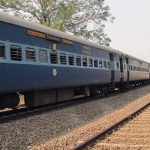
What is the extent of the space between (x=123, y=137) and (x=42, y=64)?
6.61 m

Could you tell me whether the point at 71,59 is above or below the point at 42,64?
above

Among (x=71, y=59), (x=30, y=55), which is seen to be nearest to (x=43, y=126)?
(x=30, y=55)

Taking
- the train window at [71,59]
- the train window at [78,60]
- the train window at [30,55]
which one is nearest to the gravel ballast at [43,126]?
the train window at [30,55]

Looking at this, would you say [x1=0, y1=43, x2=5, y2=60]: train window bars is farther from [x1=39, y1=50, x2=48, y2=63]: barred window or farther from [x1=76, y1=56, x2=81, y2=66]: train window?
[x1=76, y1=56, x2=81, y2=66]: train window

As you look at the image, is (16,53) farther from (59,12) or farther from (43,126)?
(59,12)

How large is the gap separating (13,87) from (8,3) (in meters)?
29.1

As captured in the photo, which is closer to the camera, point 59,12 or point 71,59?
point 71,59

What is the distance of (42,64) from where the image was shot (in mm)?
16406

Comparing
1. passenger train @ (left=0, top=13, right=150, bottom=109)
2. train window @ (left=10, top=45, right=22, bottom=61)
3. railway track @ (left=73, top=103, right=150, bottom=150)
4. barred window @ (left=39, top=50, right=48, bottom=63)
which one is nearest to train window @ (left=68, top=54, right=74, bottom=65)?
passenger train @ (left=0, top=13, right=150, bottom=109)

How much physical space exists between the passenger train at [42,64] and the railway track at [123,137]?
3687 millimetres

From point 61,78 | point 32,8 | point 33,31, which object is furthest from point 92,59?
point 32,8

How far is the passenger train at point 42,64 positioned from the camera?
1377 centimetres

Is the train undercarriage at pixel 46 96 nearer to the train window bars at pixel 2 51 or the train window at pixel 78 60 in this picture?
the train window at pixel 78 60

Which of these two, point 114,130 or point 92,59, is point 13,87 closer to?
point 114,130
